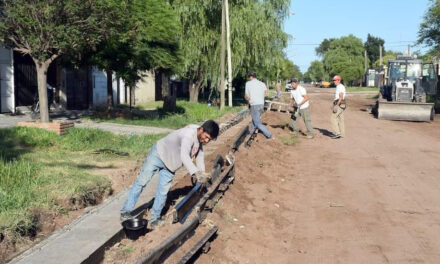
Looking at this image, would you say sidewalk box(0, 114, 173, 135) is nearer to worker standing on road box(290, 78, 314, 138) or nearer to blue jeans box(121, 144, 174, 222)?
worker standing on road box(290, 78, 314, 138)

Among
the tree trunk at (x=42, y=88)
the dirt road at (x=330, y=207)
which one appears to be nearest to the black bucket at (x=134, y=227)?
the dirt road at (x=330, y=207)

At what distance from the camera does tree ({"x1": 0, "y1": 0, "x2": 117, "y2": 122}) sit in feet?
44.1

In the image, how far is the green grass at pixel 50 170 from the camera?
6.71m

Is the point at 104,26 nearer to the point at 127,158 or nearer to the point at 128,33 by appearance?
the point at 128,33

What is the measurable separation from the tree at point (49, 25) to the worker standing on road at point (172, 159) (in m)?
8.03

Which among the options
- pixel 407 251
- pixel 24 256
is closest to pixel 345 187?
pixel 407 251

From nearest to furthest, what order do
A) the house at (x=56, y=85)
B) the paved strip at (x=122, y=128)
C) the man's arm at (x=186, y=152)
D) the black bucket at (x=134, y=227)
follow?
the black bucket at (x=134, y=227)
the man's arm at (x=186, y=152)
the paved strip at (x=122, y=128)
the house at (x=56, y=85)

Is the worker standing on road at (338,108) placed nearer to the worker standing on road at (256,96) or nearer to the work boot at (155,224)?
the worker standing on road at (256,96)

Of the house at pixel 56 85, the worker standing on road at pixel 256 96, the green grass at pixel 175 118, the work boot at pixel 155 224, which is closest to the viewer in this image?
the work boot at pixel 155 224

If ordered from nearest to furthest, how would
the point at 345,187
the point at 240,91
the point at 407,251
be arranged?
the point at 407,251, the point at 345,187, the point at 240,91

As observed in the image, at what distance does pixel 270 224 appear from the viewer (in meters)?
7.83

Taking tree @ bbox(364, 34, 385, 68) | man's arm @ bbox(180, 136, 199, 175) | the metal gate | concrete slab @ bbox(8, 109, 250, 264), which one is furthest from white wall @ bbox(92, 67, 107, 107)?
tree @ bbox(364, 34, 385, 68)

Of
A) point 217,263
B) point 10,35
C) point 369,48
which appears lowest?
point 217,263

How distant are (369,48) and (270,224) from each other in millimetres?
146177
